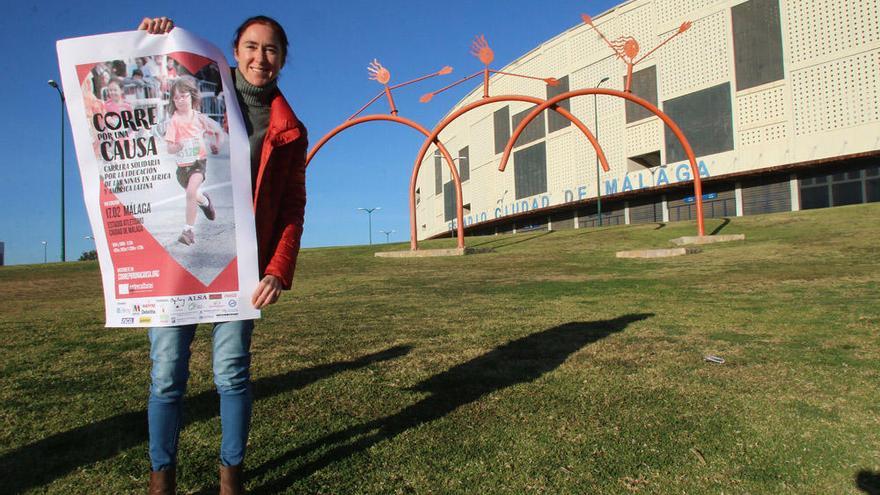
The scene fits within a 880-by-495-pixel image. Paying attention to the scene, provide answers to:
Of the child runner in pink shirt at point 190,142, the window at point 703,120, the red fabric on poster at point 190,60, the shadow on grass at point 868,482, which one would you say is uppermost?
the window at point 703,120

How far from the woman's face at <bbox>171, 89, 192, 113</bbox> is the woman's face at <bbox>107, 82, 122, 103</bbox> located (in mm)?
205

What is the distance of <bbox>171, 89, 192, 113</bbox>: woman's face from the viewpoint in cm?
210

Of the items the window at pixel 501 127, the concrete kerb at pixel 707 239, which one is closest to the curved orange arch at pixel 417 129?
the concrete kerb at pixel 707 239

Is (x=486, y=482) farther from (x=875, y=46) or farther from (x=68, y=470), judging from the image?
(x=875, y=46)

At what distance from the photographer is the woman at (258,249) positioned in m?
2.07

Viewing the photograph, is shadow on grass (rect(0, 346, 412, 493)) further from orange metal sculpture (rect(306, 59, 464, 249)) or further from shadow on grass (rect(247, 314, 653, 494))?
orange metal sculpture (rect(306, 59, 464, 249))

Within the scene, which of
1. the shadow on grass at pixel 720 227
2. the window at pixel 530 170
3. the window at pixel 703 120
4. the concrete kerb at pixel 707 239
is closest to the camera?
the concrete kerb at pixel 707 239

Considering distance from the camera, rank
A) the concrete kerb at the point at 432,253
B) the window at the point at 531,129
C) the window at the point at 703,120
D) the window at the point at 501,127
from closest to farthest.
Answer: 1. the concrete kerb at the point at 432,253
2. the window at the point at 703,120
3. the window at the point at 531,129
4. the window at the point at 501,127

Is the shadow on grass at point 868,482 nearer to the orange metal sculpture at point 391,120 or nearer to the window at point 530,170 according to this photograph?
the orange metal sculpture at point 391,120

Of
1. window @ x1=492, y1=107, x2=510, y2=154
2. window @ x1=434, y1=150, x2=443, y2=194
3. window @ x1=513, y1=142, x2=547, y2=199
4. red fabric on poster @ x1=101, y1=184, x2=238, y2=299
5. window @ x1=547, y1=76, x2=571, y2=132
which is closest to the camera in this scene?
red fabric on poster @ x1=101, y1=184, x2=238, y2=299

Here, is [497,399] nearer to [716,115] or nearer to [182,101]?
[182,101]

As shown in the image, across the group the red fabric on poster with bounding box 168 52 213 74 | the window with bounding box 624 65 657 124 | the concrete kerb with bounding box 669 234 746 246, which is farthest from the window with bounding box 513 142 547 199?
the red fabric on poster with bounding box 168 52 213 74

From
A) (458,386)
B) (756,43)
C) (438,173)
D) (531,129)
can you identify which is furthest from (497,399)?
(438,173)

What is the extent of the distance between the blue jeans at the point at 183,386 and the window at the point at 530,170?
4519cm
